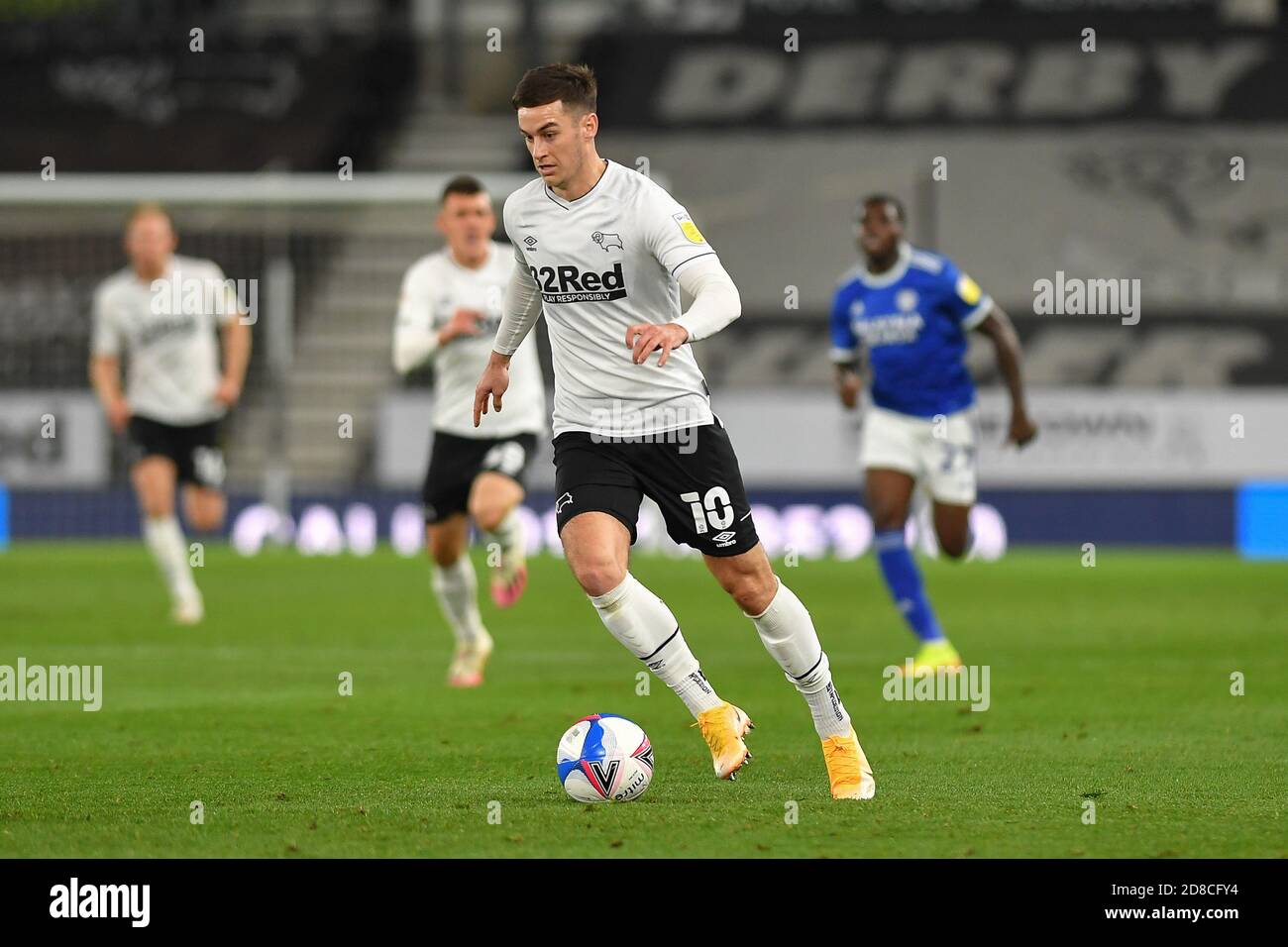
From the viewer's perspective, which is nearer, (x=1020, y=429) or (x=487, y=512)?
(x=487, y=512)

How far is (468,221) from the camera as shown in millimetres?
11016

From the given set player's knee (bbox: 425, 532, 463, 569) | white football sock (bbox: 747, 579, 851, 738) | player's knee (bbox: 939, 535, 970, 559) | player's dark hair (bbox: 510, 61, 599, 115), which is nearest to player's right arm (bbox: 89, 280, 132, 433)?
player's knee (bbox: 425, 532, 463, 569)

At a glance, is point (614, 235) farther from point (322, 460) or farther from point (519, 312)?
point (322, 460)

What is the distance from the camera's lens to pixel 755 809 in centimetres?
677

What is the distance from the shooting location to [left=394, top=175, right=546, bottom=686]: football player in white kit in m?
11.0

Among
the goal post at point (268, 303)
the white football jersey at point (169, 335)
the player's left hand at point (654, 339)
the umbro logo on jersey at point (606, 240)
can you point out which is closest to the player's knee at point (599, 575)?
the player's left hand at point (654, 339)

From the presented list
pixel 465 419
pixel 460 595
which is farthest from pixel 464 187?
pixel 460 595

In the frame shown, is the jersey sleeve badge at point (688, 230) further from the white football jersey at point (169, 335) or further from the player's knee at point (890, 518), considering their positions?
the white football jersey at point (169, 335)

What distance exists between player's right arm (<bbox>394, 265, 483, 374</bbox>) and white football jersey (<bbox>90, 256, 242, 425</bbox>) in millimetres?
3895

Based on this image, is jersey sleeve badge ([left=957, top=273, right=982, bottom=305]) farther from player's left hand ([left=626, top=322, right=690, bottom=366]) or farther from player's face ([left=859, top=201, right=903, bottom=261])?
player's left hand ([left=626, top=322, right=690, bottom=366])

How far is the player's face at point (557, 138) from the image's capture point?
705cm

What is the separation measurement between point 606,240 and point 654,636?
132 centimetres

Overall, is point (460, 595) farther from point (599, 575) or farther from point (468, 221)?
point (599, 575)
